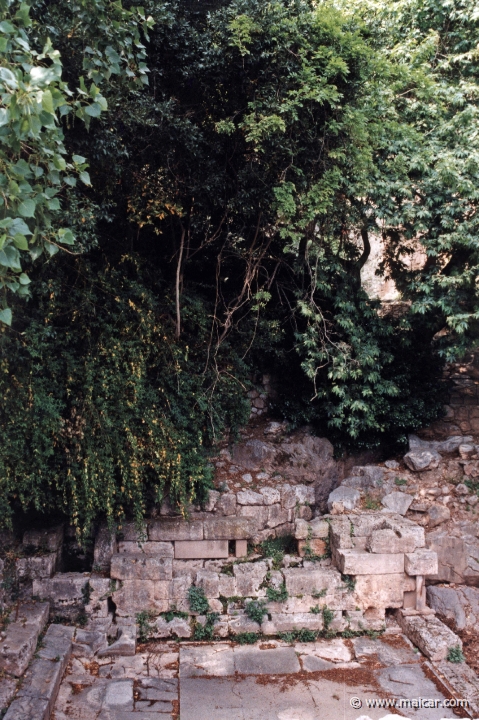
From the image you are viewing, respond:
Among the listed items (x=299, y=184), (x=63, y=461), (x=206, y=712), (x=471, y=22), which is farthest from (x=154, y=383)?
(x=471, y=22)

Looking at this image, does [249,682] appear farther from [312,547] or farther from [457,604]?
[457,604]

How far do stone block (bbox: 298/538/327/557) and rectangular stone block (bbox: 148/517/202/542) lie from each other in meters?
1.38

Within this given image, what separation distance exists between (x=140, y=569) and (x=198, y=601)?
82cm

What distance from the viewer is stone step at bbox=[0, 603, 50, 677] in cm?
577

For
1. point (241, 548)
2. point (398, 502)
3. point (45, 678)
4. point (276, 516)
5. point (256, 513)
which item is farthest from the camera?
point (398, 502)

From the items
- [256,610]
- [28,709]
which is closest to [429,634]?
[256,610]

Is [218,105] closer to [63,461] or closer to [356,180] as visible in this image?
[356,180]

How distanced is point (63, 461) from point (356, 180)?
5.31 m

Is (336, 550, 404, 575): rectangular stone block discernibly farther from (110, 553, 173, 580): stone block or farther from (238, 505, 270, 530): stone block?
(110, 553, 173, 580): stone block

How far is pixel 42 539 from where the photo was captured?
7461 millimetres

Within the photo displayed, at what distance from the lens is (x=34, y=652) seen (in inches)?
245

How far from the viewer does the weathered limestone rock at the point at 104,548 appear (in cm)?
749

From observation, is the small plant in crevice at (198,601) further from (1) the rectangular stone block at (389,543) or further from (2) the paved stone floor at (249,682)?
(1) the rectangular stone block at (389,543)

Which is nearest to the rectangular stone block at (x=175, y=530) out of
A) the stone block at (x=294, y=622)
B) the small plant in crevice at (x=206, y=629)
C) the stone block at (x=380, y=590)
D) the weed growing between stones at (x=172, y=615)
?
the weed growing between stones at (x=172, y=615)
